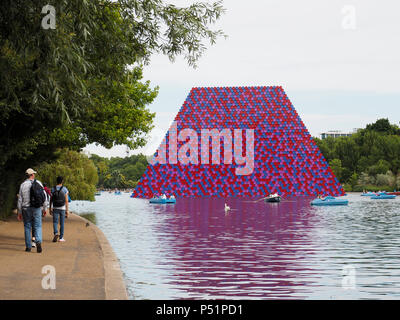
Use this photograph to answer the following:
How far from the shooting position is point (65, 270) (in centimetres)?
1205

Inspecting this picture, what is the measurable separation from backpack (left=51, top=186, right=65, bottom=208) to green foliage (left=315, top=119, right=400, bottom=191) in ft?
337

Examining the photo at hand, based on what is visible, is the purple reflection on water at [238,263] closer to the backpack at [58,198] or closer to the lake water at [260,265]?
the lake water at [260,265]

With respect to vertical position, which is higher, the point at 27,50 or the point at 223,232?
the point at 27,50

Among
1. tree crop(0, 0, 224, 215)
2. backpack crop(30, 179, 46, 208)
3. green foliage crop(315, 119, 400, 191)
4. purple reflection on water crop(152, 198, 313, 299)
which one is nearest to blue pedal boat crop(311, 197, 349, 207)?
purple reflection on water crop(152, 198, 313, 299)

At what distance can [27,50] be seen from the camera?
11578mm

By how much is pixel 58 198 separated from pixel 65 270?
6176 millimetres

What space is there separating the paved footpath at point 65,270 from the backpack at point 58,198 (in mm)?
1062

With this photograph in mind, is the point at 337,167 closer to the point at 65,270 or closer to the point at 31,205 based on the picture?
the point at 31,205
